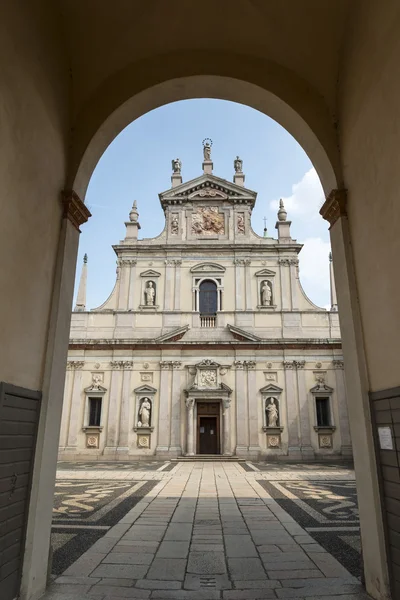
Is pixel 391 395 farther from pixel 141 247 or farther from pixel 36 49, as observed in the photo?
pixel 141 247

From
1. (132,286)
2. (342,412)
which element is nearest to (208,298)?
(132,286)

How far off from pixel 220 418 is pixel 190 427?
1.71 meters

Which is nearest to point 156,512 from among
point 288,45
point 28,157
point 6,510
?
point 6,510

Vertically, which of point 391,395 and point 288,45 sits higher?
point 288,45

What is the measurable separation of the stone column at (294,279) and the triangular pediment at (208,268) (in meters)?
4.00

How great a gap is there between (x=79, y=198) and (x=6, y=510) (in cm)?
323

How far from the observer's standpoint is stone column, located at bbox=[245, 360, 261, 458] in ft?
68.4

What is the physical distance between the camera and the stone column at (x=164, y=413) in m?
20.9

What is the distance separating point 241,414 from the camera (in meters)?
21.5

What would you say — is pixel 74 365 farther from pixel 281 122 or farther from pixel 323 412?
pixel 281 122

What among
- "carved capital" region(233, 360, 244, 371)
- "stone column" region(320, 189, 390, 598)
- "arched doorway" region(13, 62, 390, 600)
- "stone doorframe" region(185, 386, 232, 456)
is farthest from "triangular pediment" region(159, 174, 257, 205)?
"stone column" region(320, 189, 390, 598)

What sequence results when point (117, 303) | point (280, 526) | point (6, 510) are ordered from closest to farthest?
point (6, 510) → point (280, 526) → point (117, 303)

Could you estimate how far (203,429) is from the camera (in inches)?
866

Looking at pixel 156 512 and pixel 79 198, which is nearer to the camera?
pixel 79 198
